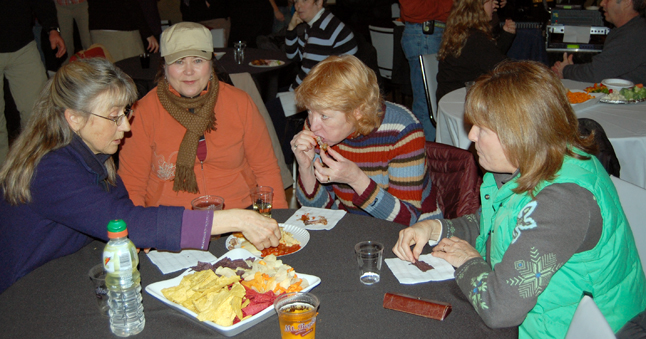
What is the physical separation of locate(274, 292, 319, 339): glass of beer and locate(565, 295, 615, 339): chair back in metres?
0.62

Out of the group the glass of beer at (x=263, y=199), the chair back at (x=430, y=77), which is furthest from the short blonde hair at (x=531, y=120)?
the chair back at (x=430, y=77)

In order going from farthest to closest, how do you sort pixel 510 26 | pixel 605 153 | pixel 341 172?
pixel 510 26
pixel 605 153
pixel 341 172

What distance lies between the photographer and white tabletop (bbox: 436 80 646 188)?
9.39 feet

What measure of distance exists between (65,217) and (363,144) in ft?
4.02

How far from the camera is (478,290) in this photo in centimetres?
A: 140

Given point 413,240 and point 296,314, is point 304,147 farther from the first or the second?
point 296,314

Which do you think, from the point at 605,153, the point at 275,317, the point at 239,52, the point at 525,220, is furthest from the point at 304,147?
the point at 239,52

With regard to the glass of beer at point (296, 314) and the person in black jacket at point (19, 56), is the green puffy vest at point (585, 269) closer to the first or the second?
the glass of beer at point (296, 314)

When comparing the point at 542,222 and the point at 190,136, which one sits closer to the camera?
the point at 542,222

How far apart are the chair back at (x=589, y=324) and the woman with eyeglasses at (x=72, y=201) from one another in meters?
0.93

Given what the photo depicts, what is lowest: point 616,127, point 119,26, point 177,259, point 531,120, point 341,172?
point 616,127

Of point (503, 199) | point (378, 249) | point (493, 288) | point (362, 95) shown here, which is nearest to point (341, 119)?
point (362, 95)

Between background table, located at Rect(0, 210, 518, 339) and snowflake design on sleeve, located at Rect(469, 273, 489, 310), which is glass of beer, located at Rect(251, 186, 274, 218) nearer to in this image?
background table, located at Rect(0, 210, 518, 339)

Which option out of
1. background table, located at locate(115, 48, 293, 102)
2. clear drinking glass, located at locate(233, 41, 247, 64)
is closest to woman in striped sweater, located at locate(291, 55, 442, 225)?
background table, located at locate(115, 48, 293, 102)
